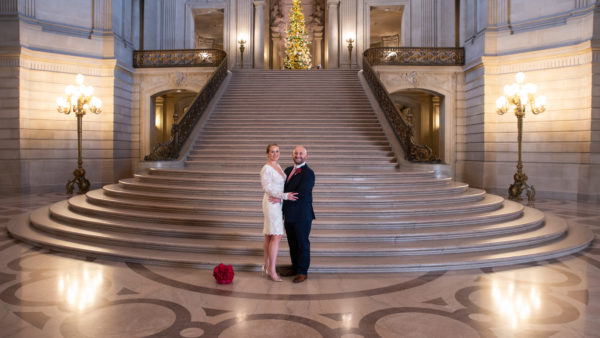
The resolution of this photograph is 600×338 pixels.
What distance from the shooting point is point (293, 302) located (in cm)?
349

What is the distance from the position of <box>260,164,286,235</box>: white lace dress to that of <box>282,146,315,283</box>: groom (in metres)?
0.08

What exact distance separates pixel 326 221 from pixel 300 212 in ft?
5.37

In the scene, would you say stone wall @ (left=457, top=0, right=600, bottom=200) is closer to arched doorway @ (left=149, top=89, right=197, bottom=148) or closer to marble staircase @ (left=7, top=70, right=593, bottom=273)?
marble staircase @ (left=7, top=70, right=593, bottom=273)

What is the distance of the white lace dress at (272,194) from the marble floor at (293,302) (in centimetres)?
57

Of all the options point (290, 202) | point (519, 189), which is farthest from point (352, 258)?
point (519, 189)

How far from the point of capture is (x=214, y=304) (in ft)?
11.3

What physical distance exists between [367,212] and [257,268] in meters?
2.03

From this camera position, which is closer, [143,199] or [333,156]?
[143,199]

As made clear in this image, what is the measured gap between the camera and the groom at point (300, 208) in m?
3.89

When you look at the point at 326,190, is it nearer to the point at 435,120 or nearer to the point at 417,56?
the point at 417,56

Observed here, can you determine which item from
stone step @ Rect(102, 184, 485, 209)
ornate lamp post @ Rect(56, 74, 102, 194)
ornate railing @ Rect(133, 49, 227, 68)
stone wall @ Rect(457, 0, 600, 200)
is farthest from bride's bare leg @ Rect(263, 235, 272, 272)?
ornate railing @ Rect(133, 49, 227, 68)

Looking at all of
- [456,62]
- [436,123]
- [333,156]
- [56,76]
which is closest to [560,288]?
[333,156]

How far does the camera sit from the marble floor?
295cm

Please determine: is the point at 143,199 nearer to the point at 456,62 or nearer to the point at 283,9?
the point at 456,62
